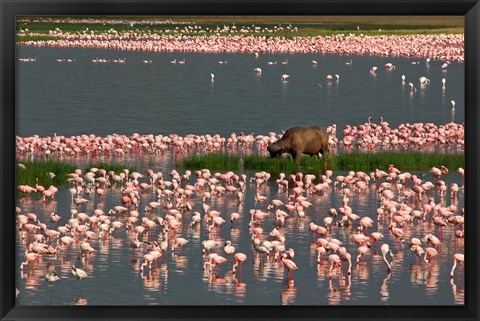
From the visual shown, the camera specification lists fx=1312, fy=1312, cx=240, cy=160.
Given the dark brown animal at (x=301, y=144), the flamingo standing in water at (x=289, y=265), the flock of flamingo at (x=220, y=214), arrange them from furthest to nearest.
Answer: the dark brown animal at (x=301, y=144)
the flock of flamingo at (x=220, y=214)
the flamingo standing in water at (x=289, y=265)

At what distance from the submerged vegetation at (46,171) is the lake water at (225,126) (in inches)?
39.2

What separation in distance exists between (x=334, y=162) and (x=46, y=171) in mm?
7134

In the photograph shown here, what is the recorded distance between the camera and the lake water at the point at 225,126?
17.8 meters

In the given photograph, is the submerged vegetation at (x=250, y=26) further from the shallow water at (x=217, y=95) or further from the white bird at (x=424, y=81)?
the white bird at (x=424, y=81)

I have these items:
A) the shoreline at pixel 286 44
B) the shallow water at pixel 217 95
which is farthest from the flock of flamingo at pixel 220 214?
the shoreline at pixel 286 44

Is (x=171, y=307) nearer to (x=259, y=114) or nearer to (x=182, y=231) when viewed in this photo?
(x=182, y=231)

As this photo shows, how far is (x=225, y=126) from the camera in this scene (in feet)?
137

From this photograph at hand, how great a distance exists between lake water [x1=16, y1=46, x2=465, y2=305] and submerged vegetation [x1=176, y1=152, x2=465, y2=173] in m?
0.71

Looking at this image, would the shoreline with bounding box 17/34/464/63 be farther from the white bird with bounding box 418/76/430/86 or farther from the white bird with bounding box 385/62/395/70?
the white bird with bounding box 418/76/430/86

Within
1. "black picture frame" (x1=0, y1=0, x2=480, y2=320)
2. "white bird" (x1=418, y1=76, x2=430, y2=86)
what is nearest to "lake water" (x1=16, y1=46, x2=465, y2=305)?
"white bird" (x1=418, y1=76, x2=430, y2=86)

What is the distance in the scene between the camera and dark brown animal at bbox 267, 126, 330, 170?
3066 centimetres

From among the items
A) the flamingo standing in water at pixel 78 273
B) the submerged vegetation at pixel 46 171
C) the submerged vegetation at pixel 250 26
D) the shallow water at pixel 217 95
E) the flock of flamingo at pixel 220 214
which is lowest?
the flamingo standing in water at pixel 78 273
